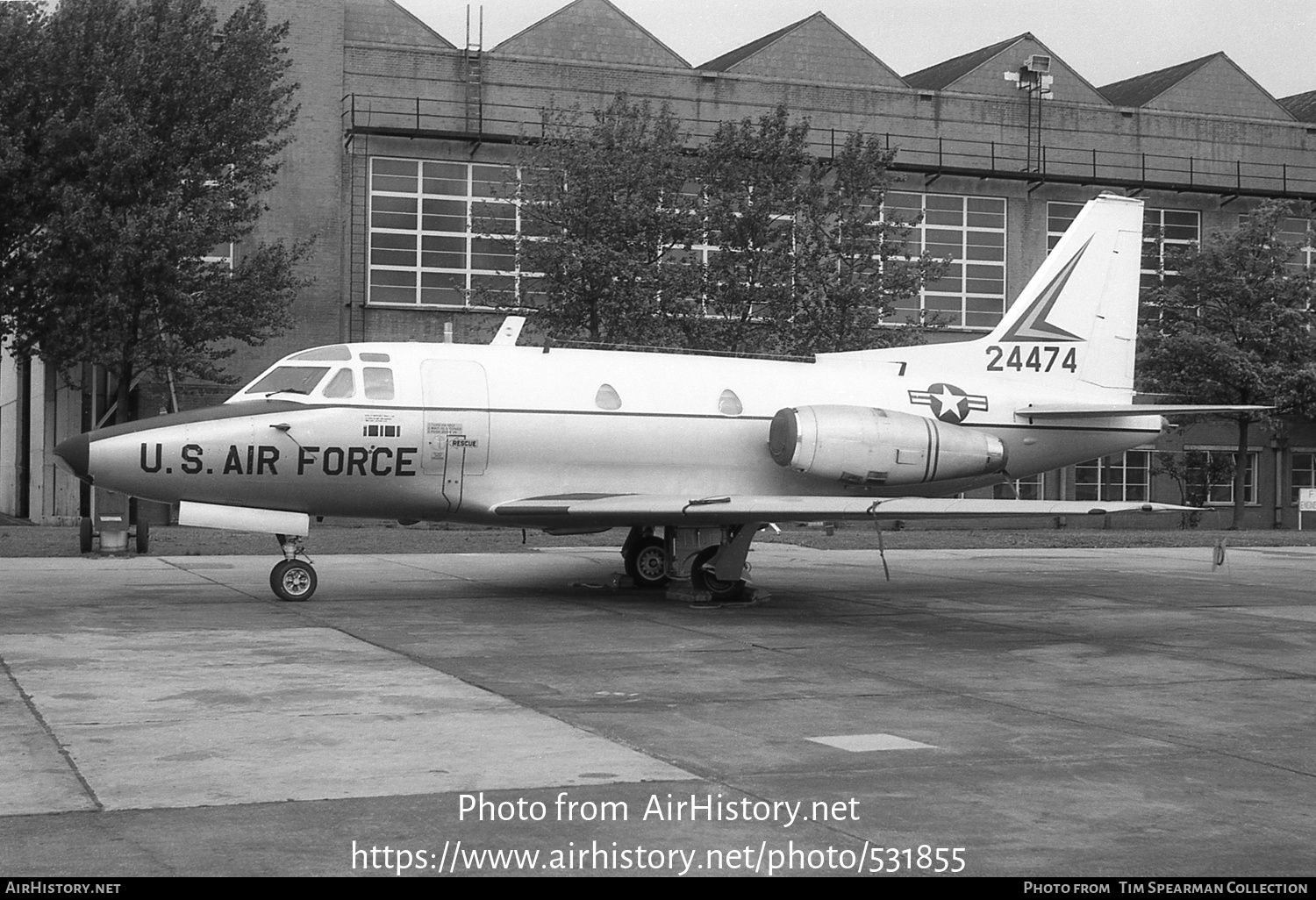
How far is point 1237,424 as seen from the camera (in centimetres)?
5147

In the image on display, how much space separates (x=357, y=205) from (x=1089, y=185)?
2497 centimetres

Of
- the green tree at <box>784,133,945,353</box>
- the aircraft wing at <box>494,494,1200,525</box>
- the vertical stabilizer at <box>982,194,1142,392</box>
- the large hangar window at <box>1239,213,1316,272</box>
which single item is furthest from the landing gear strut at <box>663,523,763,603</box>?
the large hangar window at <box>1239,213,1316,272</box>

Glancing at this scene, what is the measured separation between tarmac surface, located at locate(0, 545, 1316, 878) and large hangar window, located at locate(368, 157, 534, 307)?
1040 inches

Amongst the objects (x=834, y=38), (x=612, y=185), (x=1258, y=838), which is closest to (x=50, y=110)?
(x=612, y=185)

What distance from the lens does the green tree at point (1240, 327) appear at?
1832 inches

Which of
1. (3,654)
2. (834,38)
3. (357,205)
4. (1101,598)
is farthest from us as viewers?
(834,38)

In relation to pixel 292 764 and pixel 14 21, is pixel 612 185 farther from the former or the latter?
pixel 292 764

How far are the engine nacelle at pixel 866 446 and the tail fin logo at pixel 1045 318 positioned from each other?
2.94 meters

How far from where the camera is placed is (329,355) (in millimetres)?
17609

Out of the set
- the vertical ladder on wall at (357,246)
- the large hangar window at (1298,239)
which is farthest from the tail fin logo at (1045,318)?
the large hangar window at (1298,239)

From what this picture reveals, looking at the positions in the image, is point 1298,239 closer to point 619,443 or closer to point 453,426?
point 619,443

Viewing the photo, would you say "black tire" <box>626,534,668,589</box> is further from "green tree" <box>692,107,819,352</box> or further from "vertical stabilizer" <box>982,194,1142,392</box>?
"green tree" <box>692,107,819,352</box>

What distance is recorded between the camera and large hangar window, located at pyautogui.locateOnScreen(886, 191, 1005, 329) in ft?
159

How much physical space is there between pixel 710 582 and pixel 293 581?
500 cm
